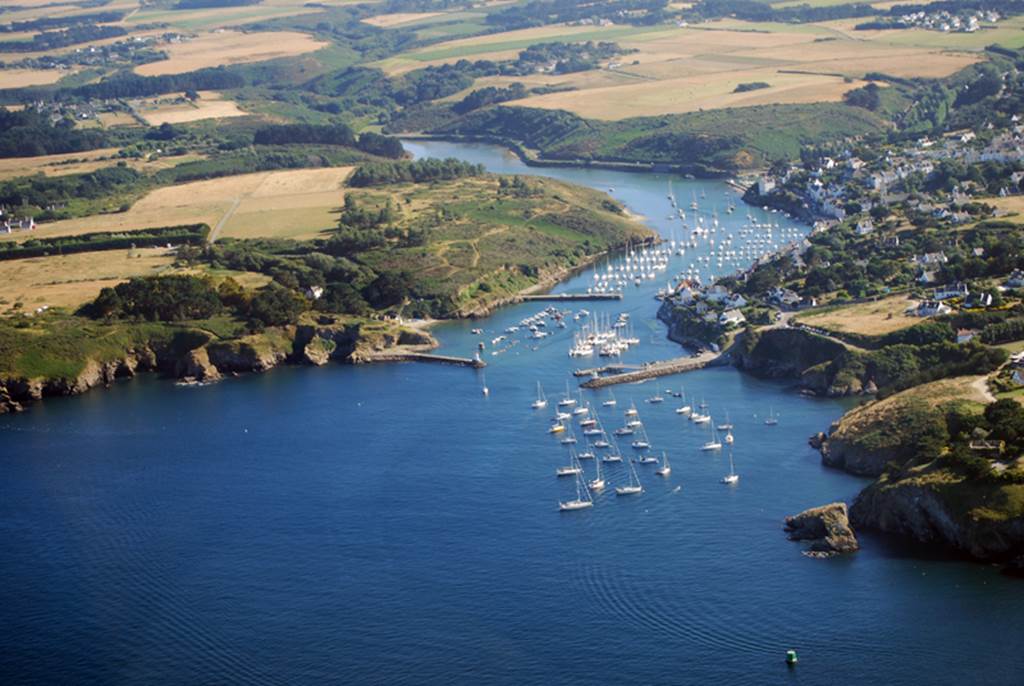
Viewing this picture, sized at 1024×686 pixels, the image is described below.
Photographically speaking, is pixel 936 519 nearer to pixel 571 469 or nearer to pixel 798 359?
pixel 571 469

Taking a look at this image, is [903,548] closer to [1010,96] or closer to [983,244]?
[983,244]

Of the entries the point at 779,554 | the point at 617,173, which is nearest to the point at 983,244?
the point at 779,554

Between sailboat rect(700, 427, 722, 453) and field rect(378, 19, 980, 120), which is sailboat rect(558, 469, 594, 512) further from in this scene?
field rect(378, 19, 980, 120)

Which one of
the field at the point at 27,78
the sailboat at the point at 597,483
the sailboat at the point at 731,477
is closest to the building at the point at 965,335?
the sailboat at the point at 731,477

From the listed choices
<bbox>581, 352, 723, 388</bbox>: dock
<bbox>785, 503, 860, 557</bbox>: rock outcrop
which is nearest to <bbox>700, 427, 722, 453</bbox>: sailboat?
<bbox>785, 503, 860, 557</bbox>: rock outcrop

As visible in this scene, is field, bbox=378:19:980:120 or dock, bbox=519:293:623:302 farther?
field, bbox=378:19:980:120

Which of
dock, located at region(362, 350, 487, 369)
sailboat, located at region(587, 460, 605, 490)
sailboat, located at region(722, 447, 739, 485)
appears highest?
sailboat, located at region(722, 447, 739, 485)

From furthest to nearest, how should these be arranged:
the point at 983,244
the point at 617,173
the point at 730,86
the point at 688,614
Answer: the point at 730,86, the point at 617,173, the point at 983,244, the point at 688,614
